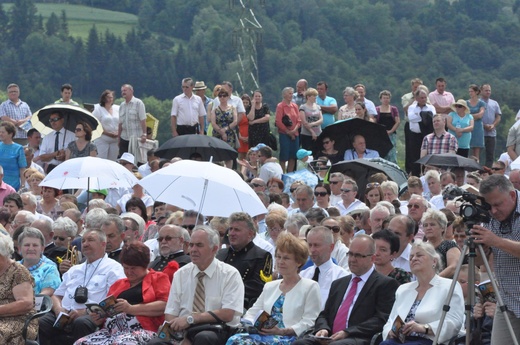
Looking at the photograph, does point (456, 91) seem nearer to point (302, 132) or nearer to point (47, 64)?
point (47, 64)

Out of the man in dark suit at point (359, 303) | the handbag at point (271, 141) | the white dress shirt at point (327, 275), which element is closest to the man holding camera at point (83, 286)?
the white dress shirt at point (327, 275)

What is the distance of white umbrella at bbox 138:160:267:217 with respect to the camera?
36.8ft

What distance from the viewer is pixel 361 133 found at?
1703 cm

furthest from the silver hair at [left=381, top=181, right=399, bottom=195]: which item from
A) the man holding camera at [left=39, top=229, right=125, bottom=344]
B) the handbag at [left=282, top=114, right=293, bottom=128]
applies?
the handbag at [left=282, top=114, right=293, bottom=128]

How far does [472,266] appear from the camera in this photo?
25.0 ft

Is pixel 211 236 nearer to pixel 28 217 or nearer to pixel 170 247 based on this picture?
pixel 170 247

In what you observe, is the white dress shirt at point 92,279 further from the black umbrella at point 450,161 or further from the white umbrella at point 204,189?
the black umbrella at point 450,161

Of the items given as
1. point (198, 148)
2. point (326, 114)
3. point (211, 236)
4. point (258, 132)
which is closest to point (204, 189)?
point (211, 236)

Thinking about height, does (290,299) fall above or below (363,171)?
above

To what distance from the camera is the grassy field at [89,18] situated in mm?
88375

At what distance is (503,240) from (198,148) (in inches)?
361

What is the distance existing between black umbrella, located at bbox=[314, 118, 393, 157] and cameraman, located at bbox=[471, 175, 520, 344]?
920cm

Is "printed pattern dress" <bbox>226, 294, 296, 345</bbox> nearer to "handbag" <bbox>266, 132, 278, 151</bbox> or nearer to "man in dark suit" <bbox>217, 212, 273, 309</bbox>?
"man in dark suit" <bbox>217, 212, 273, 309</bbox>

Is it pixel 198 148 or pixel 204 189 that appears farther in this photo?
pixel 198 148
